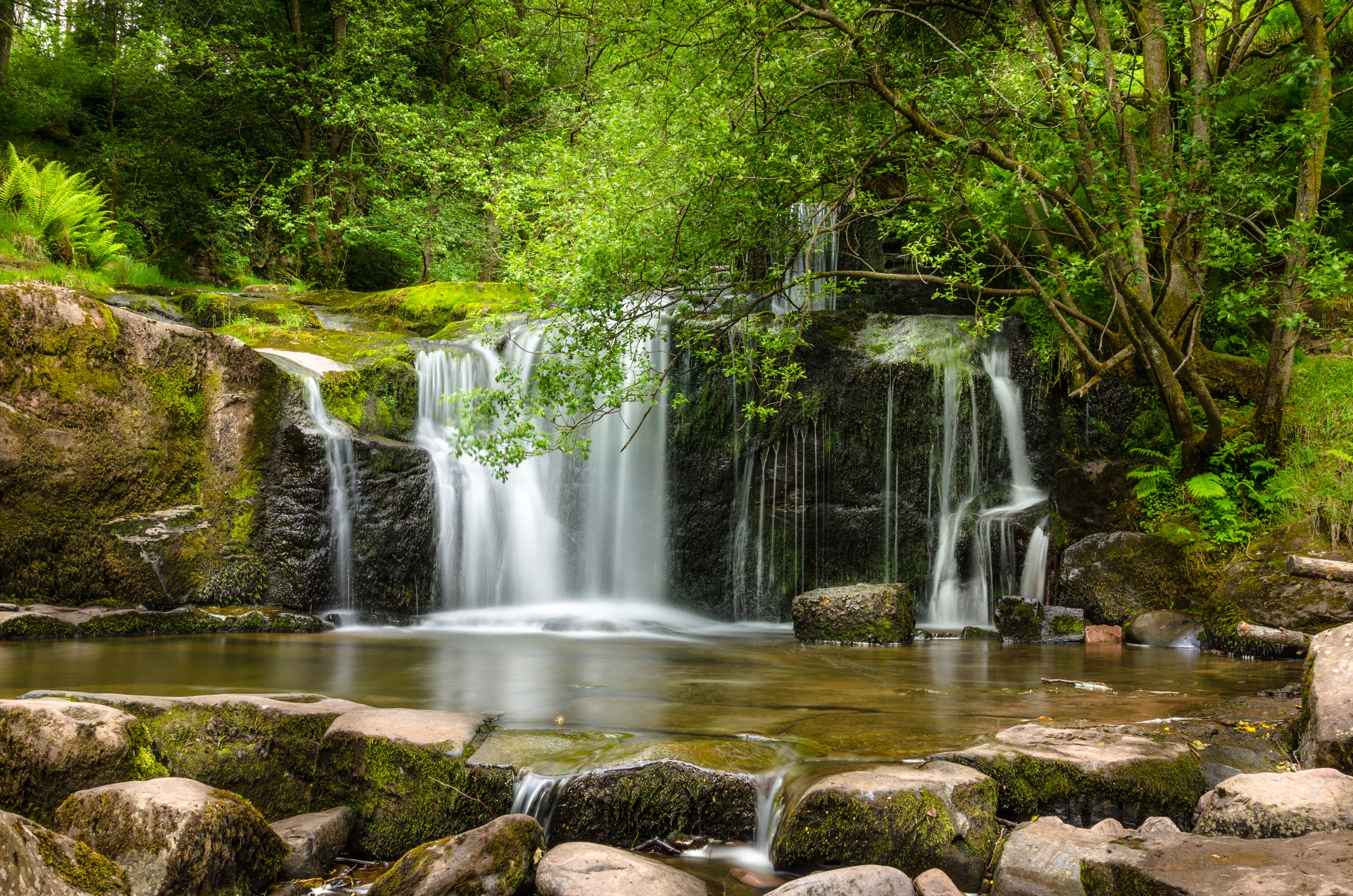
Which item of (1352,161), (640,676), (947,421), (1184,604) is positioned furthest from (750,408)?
(1352,161)

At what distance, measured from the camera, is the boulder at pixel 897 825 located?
3.76 meters

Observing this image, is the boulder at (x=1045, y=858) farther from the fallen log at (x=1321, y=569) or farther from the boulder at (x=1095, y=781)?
the fallen log at (x=1321, y=569)

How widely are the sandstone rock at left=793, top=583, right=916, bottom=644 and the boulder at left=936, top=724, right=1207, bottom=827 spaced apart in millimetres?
5299

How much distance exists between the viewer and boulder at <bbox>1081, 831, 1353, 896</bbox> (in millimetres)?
2693

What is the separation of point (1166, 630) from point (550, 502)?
27.5 ft

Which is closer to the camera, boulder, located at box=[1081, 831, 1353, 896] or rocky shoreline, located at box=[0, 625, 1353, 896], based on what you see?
boulder, located at box=[1081, 831, 1353, 896]

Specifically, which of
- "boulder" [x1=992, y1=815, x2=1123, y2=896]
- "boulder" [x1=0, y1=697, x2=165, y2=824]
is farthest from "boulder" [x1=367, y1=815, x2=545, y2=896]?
"boulder" [x1=992, y1=815, x2=1123, y2=896]

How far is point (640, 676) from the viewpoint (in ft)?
24.2

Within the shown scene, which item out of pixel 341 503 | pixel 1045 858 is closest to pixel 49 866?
pixel 1045 858

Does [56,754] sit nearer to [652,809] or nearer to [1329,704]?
[652,809]

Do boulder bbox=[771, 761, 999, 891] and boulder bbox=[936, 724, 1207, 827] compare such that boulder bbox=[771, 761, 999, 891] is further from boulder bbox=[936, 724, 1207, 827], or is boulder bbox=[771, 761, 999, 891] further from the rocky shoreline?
boulder bbox=[936, 724, 1207, 827]

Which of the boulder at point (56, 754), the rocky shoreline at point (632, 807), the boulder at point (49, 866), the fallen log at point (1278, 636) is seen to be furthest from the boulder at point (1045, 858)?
the fallen log at point (1278, 636)

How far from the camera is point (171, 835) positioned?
3.43 m

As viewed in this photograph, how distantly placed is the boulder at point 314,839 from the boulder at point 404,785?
0.09 m
